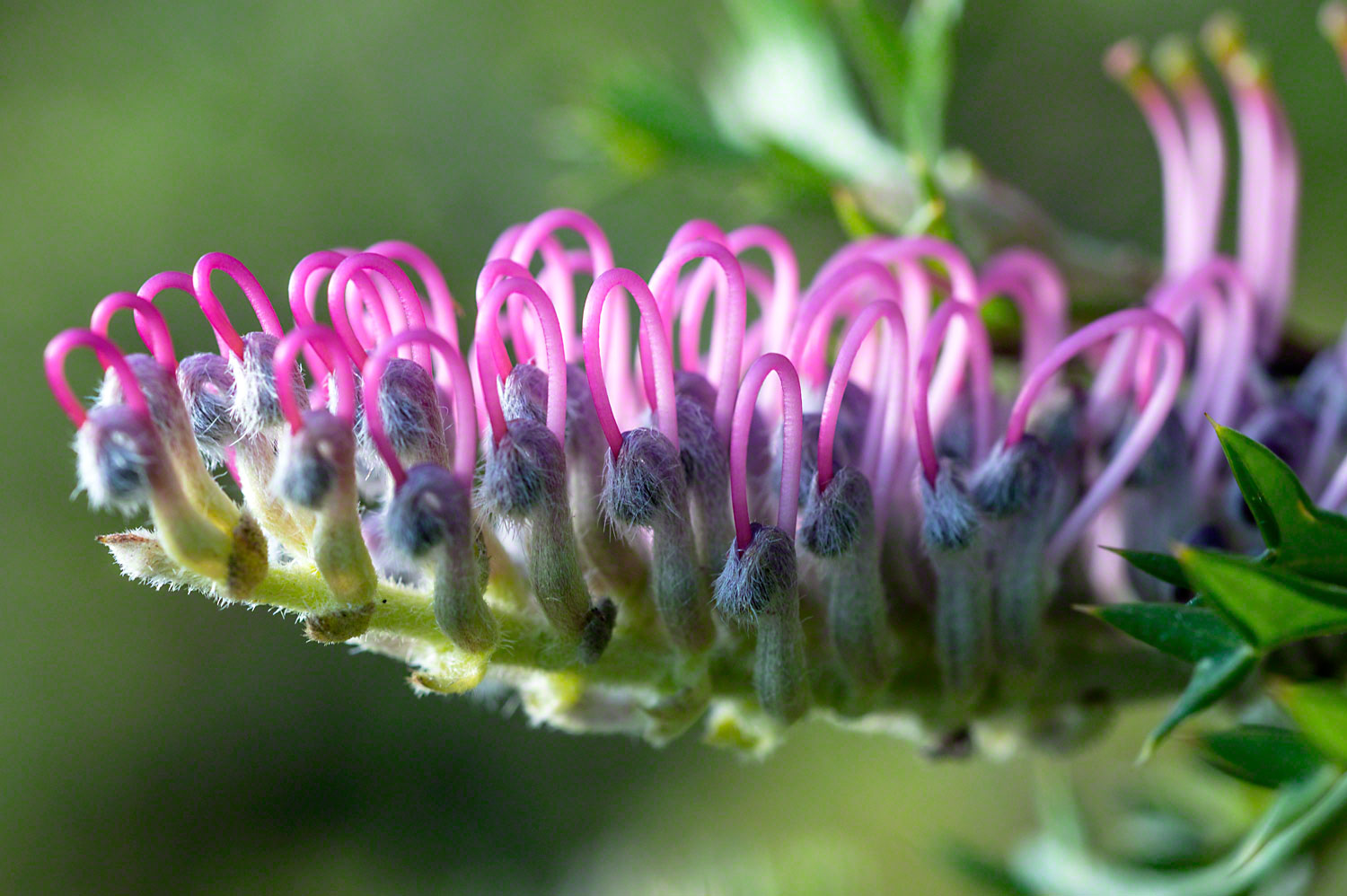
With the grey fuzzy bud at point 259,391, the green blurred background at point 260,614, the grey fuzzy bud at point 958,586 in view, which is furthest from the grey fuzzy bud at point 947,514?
the green blurred background at point 260,614

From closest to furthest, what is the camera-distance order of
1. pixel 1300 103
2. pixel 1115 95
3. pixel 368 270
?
pixel 368 270 < pixel 1300 103 < pixel 1115 95

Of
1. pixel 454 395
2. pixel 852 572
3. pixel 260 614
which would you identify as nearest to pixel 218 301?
pixel 454 395

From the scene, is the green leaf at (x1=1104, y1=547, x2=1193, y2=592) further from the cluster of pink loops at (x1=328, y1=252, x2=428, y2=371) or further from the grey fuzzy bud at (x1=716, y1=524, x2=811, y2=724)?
the cluster of pink loops at (x1=328, y1=252, x2=428, y2=371)

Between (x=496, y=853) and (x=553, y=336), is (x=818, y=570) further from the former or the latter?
(x=496, y=853)

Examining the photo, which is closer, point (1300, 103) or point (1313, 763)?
point (1313, 763)

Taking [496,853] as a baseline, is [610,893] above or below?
above

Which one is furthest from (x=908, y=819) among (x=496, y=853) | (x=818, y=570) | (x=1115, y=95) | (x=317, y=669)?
(x=818, y=570)

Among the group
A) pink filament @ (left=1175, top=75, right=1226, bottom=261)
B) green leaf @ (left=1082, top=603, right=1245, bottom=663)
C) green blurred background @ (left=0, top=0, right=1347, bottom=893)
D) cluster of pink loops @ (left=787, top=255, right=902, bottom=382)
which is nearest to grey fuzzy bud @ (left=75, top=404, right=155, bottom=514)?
cluster of pink loops @ (left=787, top=255, right=902, bottom=382)
